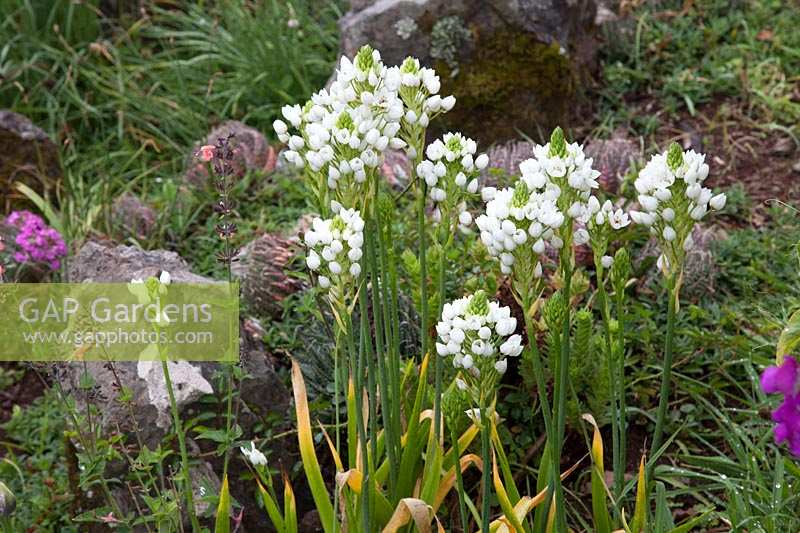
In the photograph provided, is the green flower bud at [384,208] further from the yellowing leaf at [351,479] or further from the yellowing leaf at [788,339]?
Result: the yellowing leaf at [788,339]

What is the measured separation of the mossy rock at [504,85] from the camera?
4.55 m

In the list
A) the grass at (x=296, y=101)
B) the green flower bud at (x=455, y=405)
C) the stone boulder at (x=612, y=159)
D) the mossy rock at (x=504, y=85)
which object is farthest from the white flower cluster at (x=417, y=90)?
the mossy rock at (x=504, y=85)

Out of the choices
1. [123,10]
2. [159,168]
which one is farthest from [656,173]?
[123,10]

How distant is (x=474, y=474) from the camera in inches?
111

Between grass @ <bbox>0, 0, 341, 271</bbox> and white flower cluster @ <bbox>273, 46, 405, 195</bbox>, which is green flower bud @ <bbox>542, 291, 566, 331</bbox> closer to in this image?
white flower cluster @ <bbox>273, 46, 405, 195</bbox>

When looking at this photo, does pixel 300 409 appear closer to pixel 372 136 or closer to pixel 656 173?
pixel 372 136

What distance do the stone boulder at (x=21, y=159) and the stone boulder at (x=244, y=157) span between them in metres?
0.67

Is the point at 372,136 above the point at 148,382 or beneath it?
above

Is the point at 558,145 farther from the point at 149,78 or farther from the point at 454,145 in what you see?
the point at 149,78

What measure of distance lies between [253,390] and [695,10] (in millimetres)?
3739

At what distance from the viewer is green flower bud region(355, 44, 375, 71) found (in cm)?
187

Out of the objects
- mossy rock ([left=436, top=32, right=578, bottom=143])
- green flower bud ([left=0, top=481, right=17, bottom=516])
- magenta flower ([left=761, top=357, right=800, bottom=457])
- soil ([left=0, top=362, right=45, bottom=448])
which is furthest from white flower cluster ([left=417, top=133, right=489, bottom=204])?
mossy rock ([left=436, top=32, right=578, bottom=143])

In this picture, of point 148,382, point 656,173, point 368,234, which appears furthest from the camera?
point 148,382

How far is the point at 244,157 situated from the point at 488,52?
1208 mm
